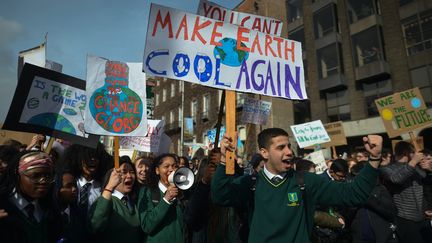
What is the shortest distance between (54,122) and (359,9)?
71.5 ft

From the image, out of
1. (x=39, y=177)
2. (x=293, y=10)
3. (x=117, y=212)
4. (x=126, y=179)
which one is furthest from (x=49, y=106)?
(x=293, y=10)

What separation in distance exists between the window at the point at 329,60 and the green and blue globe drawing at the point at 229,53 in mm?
18985

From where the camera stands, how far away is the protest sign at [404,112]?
20.7 ft

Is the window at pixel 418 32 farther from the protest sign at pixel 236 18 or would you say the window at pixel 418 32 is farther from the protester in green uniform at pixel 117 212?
the protester in green uniform at pixel 117 212

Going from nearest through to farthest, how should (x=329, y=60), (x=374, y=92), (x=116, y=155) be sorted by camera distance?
(x=116, y=155)
(x=374, y=92)
(x=329, y=60)

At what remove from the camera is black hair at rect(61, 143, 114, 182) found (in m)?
3.60

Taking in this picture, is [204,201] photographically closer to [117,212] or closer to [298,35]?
[117,212]

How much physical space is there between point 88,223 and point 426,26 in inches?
806

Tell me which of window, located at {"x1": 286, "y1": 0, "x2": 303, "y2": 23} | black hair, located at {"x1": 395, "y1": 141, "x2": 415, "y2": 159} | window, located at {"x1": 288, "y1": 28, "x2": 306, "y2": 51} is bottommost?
black hair, located at {"x1": 395, "y1": 141, "x2": 415, "y2": 159}

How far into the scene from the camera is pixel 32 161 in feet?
7.52

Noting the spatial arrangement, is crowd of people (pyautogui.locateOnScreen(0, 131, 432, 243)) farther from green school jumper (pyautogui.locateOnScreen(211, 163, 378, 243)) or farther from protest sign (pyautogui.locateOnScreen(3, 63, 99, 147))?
protest sign (pyautogui.locateOnScreen(3, 63, 99, 147))

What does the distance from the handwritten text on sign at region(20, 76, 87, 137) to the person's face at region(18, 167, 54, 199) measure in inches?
66.8

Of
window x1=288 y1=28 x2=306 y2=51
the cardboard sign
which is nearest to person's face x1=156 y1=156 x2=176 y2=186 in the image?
the cardboard sign

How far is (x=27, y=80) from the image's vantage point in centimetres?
380
